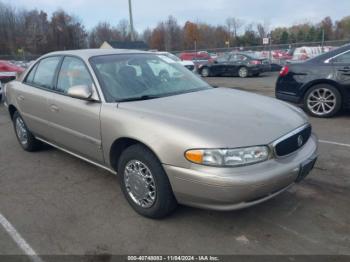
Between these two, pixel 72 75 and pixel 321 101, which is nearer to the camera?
pixel 72 75

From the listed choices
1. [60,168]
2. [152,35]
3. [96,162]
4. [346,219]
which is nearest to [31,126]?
[60,168]

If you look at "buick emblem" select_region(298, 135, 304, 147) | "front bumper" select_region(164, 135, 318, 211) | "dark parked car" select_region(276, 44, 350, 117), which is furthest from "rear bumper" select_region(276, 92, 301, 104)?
"front bumper" select_region(164, 135, 318, 211)

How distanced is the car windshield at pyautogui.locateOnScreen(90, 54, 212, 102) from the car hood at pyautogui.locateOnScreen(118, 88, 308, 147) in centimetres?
21

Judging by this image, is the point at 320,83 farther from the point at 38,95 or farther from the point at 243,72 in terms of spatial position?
the point at 243,72

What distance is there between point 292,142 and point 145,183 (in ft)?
4.54

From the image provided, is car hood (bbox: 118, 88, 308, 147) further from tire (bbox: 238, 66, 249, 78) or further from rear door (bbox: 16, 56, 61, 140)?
tire (bbox: 238, 66, 249, 78)

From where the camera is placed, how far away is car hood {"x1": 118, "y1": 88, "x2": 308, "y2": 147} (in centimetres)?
271

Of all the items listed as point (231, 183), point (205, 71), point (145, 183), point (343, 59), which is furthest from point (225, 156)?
point (205, 71)

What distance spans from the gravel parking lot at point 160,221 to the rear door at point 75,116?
1.61 ft

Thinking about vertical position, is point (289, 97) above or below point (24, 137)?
above

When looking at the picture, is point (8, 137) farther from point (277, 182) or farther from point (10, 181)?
point (277, 182)

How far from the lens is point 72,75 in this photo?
404cm

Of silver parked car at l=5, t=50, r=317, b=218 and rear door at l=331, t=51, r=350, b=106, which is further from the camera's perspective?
rear door at l=331, t=51, r=350, b=106

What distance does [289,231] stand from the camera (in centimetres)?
297
